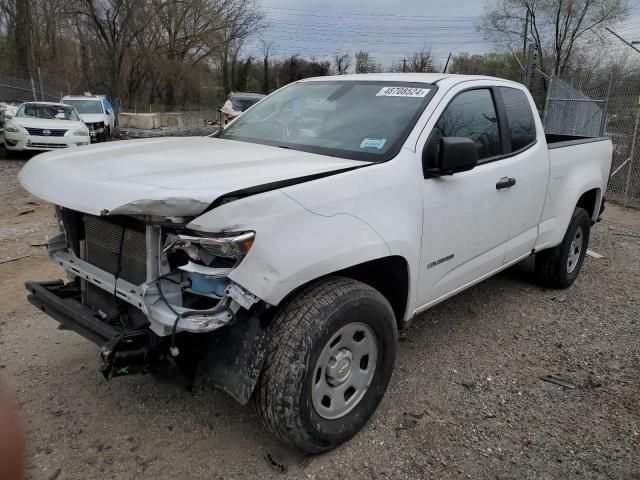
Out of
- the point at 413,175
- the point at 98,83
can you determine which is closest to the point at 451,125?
Answer: the point at 413,175

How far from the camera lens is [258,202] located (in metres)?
2.28

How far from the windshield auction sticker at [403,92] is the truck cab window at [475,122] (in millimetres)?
189

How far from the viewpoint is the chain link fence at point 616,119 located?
1017cm

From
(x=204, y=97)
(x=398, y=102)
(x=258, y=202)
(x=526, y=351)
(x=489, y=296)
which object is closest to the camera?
(x=258, y=202)

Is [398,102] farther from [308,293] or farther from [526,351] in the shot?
[526,351]

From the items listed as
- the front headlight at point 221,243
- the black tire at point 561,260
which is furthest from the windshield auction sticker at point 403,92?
the black tire at point 561,260

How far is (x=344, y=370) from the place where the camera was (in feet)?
9.02

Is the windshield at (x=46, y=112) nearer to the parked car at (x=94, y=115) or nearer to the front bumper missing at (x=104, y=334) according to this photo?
the parked car at (x=94, y=115)

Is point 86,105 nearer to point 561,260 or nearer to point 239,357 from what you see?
point 561,260

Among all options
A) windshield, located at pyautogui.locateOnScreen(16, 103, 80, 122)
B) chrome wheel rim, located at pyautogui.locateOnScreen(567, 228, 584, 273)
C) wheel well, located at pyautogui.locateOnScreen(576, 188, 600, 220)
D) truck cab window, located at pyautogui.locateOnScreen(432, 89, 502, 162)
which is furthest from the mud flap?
windshield, located at pyautogui.locateOnScreen(16, 103, 80, 122)

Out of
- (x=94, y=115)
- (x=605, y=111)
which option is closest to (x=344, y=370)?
(x=605, y=111)

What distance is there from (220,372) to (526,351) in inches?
98.9

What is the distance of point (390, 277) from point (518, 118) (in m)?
1.99

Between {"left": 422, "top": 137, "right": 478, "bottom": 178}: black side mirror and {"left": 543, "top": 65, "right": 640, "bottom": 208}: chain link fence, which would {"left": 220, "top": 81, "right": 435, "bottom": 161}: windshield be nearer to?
{"left": 422, "top": 137, "right": 478, "bottom": 178}: black side mirror
